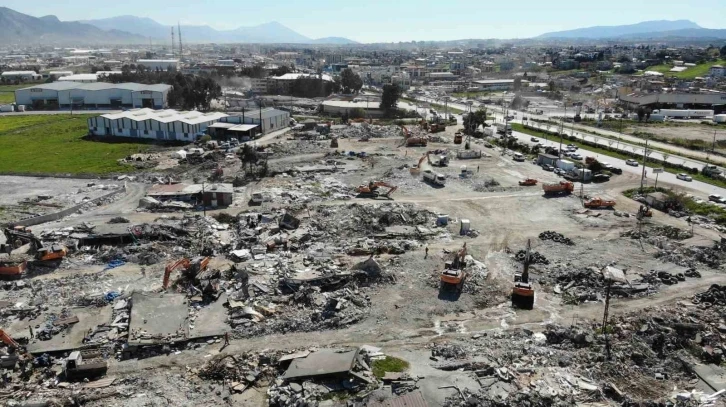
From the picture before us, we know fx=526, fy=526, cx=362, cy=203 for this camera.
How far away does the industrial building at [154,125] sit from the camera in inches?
2073

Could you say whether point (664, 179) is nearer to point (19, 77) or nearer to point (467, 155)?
point (467, 155)

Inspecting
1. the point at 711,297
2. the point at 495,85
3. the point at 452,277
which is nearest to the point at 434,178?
the point at 452,277

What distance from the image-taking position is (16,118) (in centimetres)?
6881

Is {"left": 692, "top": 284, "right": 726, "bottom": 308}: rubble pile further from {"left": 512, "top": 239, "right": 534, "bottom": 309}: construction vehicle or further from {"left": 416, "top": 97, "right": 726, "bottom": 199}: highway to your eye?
{"left": 416, "top": 97, "right": 726, "bottom": 199}: highway

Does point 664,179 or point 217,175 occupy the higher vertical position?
point 664,179

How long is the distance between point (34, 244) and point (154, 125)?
102 ft

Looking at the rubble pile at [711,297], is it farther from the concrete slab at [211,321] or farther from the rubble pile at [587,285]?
the concrete slab at [211,321]

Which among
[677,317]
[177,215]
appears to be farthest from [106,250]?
[677,317]

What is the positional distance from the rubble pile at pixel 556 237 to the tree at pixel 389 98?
157 feet

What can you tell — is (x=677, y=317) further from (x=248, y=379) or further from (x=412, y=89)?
(x=412, y=89)

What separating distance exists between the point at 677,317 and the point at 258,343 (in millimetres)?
14871

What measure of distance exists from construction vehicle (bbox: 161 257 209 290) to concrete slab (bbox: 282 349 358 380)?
7.92 m

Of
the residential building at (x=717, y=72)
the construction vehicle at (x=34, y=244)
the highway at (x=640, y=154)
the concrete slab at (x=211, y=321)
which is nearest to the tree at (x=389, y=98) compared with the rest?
the highway at (x=640, y=154)

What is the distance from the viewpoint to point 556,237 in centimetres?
2703
